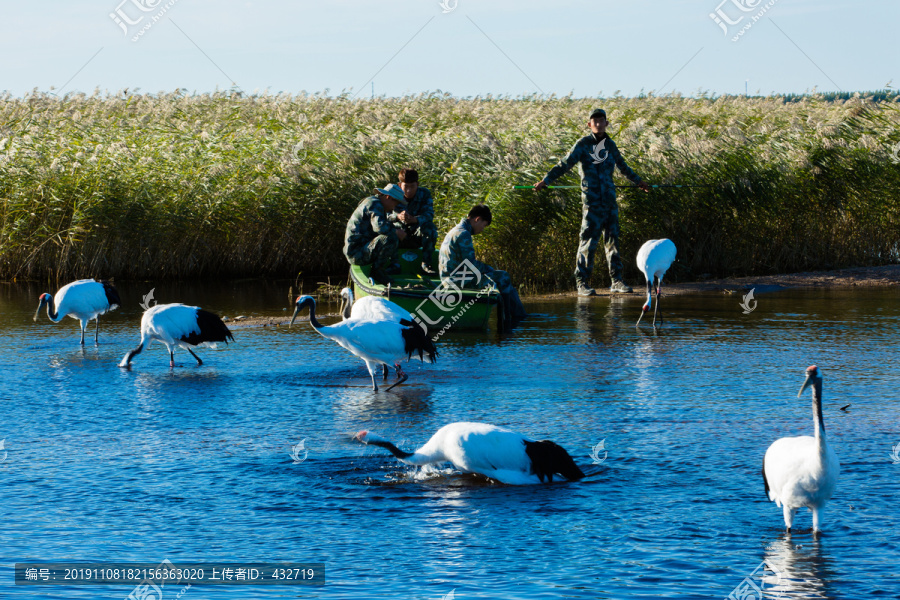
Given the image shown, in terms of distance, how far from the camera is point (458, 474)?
7.68m

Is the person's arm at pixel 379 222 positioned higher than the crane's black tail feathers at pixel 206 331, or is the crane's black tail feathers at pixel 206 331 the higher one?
the person's arm at pixel 379 222

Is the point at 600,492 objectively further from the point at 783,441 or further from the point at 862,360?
the point at 862,360

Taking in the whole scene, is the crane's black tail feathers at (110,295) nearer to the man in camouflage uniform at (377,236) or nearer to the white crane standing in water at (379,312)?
the man in camouflage uniform at (377,236)

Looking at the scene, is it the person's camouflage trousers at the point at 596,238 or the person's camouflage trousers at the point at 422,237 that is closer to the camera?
the person's camouflage trousers at the point at 422,237

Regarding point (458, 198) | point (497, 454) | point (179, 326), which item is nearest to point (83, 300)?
point (179, 326)

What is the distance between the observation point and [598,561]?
5.88 meters

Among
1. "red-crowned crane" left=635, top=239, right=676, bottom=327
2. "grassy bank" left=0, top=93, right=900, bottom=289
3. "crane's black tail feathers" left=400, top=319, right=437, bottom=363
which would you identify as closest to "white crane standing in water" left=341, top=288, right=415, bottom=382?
"crane's black tail feathers" left=400, top=319, right=437, bottom=363

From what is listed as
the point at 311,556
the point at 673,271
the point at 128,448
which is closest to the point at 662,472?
the point at 311,556

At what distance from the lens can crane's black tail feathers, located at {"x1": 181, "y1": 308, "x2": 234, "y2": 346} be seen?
11.7 meters

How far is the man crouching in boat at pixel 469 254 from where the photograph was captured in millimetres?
13820

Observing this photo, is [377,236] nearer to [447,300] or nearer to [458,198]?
[447,300]

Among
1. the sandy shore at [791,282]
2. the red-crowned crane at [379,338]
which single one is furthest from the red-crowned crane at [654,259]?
the red-crowned crane at [379,338]

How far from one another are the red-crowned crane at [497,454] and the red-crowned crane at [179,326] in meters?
5.10

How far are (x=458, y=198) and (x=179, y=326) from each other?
8.52 meters
